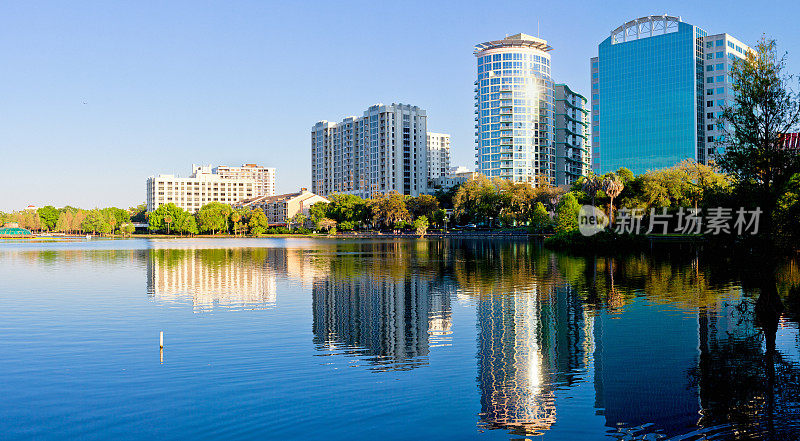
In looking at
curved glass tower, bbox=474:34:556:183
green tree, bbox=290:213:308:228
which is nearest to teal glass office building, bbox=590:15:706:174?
curved glass tower, bbox=474:34:556:183

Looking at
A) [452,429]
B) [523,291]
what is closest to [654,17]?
[523,291]

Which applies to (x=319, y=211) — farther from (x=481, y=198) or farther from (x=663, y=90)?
(x=663, y=90)

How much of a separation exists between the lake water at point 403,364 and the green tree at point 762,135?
2.81 metres

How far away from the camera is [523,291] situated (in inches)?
1348

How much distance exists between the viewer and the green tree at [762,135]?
61.5 ft

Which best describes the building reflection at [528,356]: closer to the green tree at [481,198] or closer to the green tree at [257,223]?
the green tree at [481,198]

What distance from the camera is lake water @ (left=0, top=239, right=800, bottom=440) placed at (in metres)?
13.1

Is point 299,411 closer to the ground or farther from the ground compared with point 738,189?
closer to the ground

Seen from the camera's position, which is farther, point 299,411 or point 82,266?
point 82,266

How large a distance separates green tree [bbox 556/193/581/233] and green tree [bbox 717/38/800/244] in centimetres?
6171

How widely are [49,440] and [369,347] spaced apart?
10284 millimetres

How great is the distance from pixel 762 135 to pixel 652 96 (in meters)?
140

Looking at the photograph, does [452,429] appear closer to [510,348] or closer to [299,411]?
[299,411]
